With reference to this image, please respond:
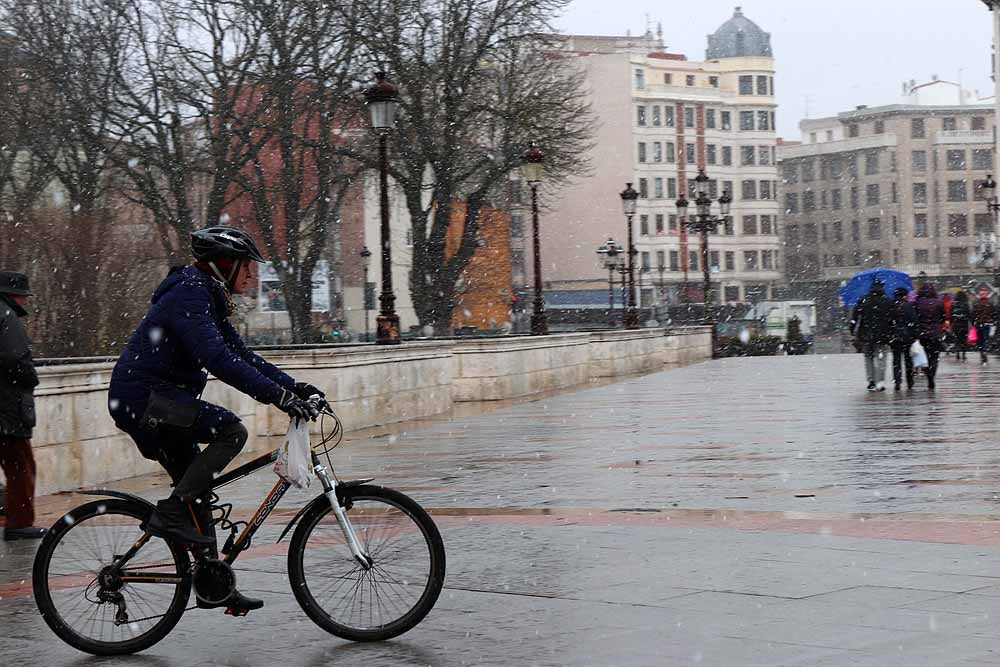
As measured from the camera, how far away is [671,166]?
386 ft

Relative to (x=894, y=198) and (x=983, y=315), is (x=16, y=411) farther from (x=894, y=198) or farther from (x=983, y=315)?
(x=894, y=198)

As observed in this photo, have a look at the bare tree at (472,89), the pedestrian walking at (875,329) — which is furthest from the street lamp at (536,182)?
the pedestrian walking at (875,329)

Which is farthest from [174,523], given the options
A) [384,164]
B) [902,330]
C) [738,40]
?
[738,40]

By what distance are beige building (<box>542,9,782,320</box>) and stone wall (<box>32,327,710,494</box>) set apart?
70809 mm

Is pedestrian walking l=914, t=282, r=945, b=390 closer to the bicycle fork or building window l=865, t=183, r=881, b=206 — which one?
the bicycle fork

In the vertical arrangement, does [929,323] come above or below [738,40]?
below

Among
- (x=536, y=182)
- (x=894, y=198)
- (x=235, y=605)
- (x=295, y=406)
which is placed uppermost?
(x=894, y=198)

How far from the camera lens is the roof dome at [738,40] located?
417 feet

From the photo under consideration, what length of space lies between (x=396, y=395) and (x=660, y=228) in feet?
319

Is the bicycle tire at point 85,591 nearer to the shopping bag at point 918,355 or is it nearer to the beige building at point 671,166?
the shopping bag at point 918,355

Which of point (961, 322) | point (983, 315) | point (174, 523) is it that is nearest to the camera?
point (174, 523)

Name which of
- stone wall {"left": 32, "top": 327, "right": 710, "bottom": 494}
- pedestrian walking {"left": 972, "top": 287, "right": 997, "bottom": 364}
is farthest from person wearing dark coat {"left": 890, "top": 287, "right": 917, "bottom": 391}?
pedestrian walking {"left": 972, "top": 287, "right": 997, "bottom": 364}

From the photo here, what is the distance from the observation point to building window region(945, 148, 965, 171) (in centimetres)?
13100

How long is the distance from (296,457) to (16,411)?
419 cm
